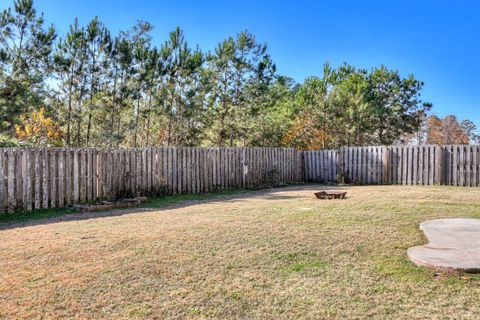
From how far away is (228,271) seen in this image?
338 cm

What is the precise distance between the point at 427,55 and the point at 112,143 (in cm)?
1733

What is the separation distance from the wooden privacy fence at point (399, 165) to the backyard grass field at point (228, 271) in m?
6.79

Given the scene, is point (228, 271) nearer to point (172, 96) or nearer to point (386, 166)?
point (386, 166)

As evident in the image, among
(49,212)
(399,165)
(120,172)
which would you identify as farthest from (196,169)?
(399,165)

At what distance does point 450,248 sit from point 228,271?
2.35 meters

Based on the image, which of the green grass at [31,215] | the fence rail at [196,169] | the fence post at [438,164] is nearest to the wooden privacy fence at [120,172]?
the fence rail at [196,169]

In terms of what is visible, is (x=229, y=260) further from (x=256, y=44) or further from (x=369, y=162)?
(x=256, y=44)

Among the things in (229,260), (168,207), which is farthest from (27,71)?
(229,260)

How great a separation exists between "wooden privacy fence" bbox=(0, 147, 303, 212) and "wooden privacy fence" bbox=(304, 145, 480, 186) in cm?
210

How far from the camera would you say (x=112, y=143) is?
1634 centimetres

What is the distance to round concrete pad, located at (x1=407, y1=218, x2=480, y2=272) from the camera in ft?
10.9

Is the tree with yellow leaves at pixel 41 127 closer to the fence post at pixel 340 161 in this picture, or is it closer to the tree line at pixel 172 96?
the tree line at pixel 172 96

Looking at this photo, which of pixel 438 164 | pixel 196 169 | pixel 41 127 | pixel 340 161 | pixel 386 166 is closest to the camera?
pixel 196 169

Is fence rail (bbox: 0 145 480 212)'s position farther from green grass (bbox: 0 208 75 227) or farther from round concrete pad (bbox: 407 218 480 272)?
round concrete pad (bbox: 407 218 480 272)
